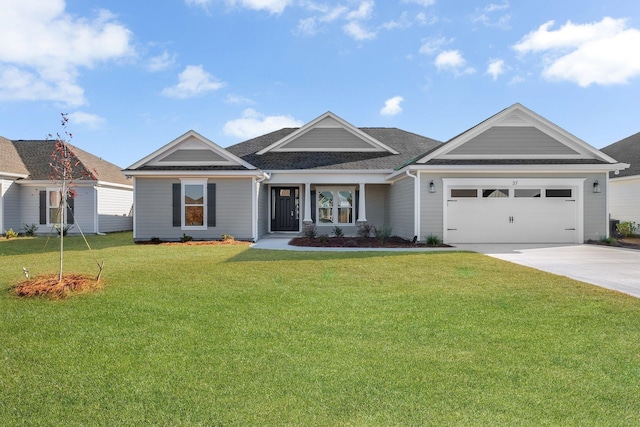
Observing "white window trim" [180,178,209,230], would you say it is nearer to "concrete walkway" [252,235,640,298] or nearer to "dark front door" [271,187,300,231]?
"dark front door" [271,187,300,231]

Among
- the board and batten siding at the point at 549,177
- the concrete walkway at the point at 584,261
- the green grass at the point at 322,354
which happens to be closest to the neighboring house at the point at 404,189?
the board and batten siding at the point at 549,177

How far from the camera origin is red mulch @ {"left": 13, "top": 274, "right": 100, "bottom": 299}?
229 inches

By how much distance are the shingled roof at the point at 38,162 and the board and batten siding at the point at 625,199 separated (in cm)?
2572

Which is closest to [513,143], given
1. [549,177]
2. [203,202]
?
[549,177]

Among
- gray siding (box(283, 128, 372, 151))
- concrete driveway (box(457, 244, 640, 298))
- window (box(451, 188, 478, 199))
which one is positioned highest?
gray siding (box(283, 128, 372, 151))

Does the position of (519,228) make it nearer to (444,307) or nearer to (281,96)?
(444,307)

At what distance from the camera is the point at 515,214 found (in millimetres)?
14250

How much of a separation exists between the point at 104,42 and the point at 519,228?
55.9 ft

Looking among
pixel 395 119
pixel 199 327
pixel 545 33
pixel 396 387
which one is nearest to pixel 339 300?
pixel 199 327

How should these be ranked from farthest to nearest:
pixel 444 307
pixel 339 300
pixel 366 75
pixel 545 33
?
pixel 366 75 → pixel 545 33 → pixel 339 300 → pixel 444 307

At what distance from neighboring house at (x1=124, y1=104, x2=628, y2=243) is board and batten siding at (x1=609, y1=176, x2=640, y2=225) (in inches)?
240

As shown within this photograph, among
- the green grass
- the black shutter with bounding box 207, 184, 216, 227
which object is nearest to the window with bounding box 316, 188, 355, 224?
the black shutter with bounding box 207, 184, 216, 227

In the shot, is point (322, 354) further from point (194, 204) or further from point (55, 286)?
point (194, 204)

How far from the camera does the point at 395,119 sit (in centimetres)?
2502
